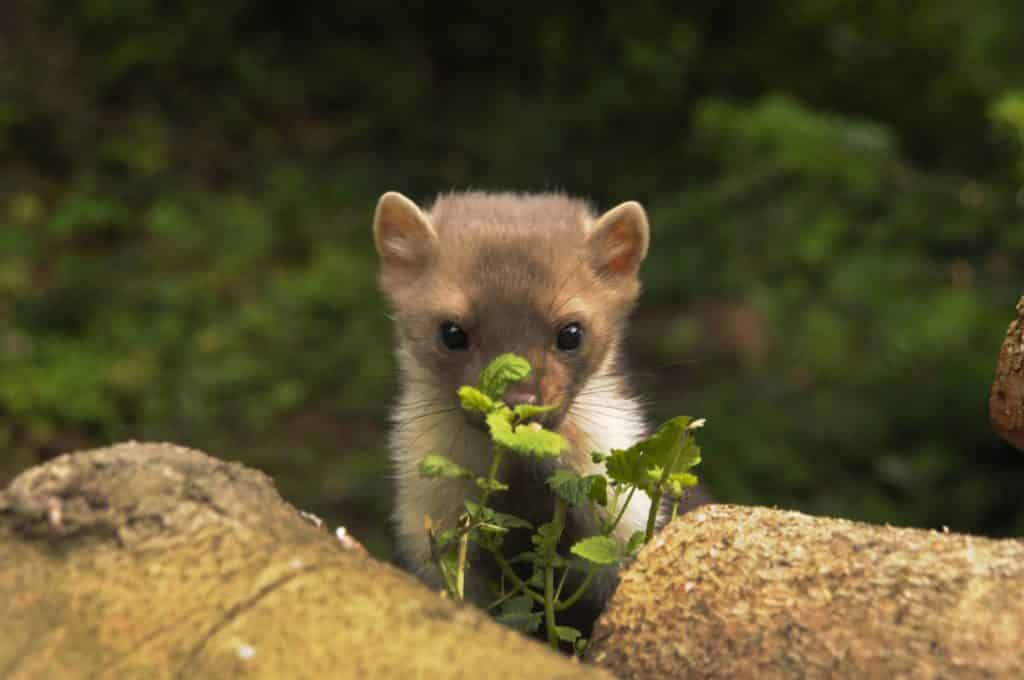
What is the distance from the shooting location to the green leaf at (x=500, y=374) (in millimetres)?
2469

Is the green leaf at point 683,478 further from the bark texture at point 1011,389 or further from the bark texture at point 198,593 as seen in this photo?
→ the bark texture at point 1011,389

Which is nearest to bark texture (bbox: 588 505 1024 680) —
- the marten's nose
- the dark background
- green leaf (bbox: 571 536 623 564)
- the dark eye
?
green leaf (bbox: 571 536 623 564)

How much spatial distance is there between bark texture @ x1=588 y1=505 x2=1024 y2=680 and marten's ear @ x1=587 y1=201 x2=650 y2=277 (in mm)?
1167

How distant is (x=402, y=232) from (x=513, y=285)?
0.48 metres

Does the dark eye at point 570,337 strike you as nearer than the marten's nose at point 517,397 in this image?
No

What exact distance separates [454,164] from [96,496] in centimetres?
637

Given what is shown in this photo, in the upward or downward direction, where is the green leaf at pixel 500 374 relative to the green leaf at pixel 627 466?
upward

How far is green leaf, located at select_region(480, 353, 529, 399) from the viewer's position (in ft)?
8.10

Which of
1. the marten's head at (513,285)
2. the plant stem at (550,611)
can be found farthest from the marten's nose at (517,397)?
the plant stem at (550,611)

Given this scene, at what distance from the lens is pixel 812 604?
6.90 feet

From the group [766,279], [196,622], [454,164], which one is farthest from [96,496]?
[454,164]

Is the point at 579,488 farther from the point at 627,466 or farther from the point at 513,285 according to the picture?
the point at 513,285

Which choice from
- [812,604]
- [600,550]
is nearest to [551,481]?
[600,550]

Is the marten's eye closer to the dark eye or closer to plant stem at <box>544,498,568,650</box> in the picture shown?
the dark eye
